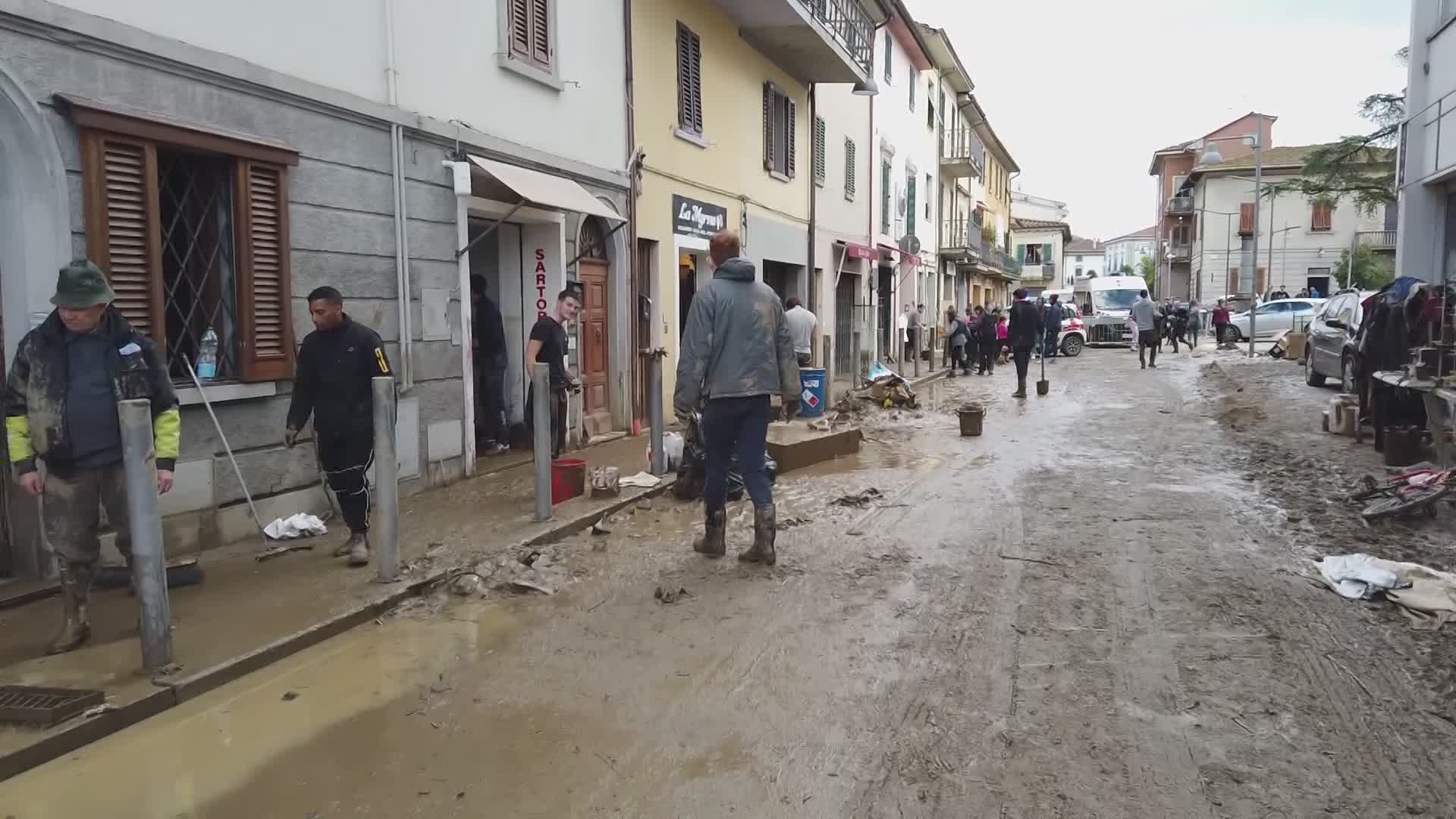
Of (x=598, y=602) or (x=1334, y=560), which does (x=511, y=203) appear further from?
(x=1334, y=560)

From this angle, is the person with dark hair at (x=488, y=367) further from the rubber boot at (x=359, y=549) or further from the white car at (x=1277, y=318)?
the white car at (x=1277, y=318)

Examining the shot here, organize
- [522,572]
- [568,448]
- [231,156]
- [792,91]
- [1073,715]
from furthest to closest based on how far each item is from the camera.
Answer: [792,91] < [568,448] < [231,156] < [522,572] < [1073,715]

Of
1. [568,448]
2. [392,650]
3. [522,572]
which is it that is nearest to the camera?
[392,650]

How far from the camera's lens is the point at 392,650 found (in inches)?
193

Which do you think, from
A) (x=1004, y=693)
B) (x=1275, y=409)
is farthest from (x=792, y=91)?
(x=1004, y=693)

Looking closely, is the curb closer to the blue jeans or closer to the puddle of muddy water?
the puddle of muddy water

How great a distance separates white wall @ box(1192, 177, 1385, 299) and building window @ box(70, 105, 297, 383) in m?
59.4

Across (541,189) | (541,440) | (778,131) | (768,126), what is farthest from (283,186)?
(778,131)

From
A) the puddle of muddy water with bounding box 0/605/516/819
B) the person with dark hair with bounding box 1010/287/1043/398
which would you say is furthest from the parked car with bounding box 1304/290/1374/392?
the puddle of muddy water with bounding box 0/605/516/819

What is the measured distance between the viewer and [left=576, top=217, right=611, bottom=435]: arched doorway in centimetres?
1151

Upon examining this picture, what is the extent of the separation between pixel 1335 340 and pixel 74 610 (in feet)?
58.5

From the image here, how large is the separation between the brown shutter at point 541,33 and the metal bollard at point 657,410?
3.44 metres

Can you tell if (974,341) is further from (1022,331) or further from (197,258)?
(197,258)

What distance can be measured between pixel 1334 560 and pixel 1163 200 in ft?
276
